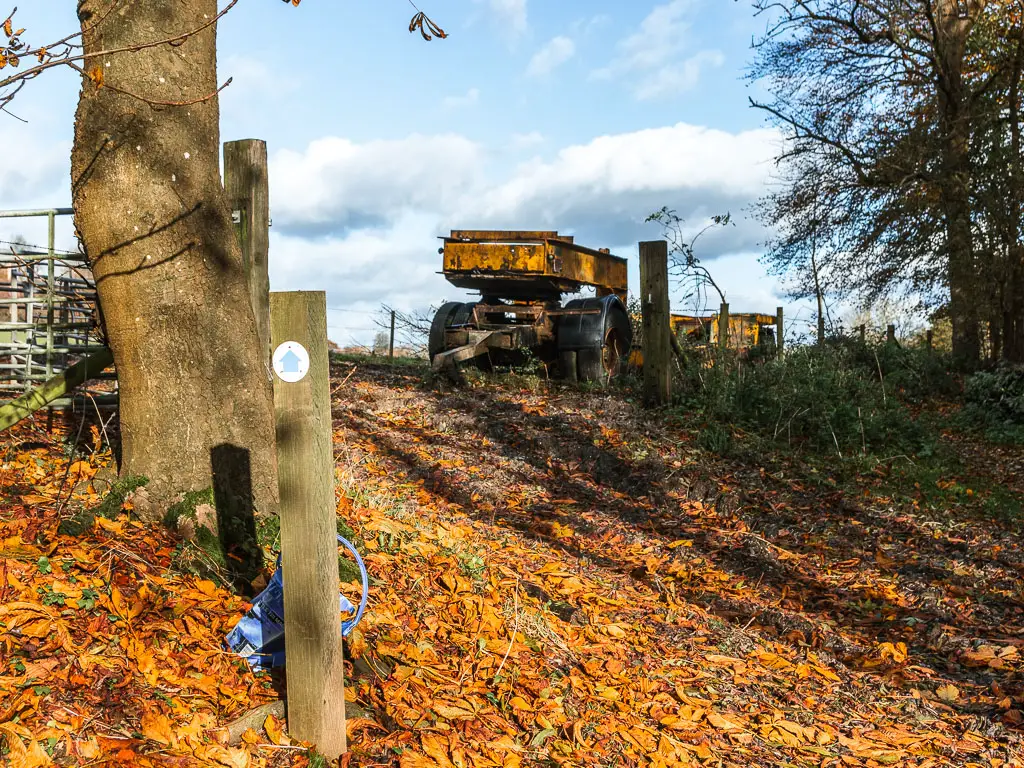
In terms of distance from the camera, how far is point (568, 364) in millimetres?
12500

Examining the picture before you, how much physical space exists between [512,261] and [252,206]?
6.68 metres

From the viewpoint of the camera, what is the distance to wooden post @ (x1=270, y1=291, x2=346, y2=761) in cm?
354

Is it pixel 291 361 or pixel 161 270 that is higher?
pixel 161 270

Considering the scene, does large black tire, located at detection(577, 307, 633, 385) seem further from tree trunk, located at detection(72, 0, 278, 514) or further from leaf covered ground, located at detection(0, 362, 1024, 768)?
tree trunk, located at detection(72, 0, 278, 514)

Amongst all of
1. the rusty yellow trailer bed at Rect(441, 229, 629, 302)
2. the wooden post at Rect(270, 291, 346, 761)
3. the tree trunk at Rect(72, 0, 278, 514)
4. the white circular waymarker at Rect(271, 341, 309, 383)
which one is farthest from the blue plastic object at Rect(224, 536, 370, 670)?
the rusty yellow trailer bed at Rect(441, 229, 629, 302)

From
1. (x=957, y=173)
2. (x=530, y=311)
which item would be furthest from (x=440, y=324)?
(x=957, y=173)

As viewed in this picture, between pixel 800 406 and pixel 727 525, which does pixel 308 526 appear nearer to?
pixel 727 525

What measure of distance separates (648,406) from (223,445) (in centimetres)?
707

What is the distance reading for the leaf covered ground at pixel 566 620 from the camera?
3729mm

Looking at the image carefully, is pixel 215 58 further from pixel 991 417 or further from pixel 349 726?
pixel 991 417

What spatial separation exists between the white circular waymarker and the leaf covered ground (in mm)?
1438

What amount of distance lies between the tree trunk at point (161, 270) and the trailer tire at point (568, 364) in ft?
25.5

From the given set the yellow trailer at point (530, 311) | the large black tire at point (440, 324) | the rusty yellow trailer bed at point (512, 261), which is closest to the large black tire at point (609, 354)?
the yellow trailer at point (530, 311)

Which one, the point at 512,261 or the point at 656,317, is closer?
the point at 656,317
